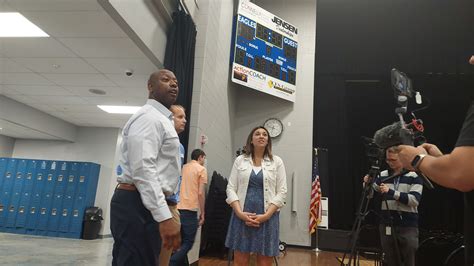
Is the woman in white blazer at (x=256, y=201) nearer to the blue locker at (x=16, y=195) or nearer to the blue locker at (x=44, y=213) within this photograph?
the blue locker at (x=44, y=213)

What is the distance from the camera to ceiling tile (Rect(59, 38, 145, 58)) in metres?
3.38

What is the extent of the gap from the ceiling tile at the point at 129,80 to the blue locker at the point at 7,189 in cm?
450

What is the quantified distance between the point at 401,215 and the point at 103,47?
3.46 m

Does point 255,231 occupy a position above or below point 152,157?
below

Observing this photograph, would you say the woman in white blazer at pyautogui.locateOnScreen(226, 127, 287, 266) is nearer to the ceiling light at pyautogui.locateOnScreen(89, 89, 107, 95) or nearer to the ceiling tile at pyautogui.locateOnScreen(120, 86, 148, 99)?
the ceiling tile at pyautogui.locateOnScreen(120, 86, 148, 99)

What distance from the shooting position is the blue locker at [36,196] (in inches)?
277

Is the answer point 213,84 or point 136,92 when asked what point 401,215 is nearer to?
point 213,84

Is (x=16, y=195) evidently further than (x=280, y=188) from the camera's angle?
Yes

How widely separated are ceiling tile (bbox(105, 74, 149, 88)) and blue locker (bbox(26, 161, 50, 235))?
3913 millimetres

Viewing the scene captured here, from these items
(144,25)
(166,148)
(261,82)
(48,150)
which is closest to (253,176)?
(166,148)

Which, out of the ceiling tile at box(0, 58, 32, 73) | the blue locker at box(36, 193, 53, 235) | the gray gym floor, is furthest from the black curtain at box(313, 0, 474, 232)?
the blue locker at box(36, 193, 53, 235)

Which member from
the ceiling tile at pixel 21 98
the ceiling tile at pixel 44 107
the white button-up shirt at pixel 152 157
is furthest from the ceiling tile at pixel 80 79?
the white button-up shirt at pixel 152 157

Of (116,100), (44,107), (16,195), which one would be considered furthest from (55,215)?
(116,100)

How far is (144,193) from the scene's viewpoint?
115 cm
